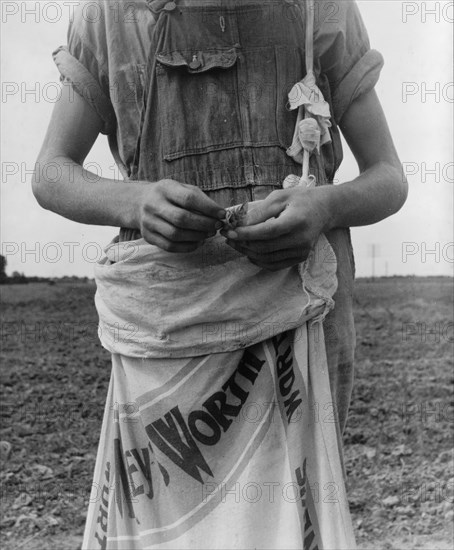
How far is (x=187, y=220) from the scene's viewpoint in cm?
114

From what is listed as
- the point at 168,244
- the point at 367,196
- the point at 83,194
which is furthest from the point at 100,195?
the point at 367,196

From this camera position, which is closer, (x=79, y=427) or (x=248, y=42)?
(x=248, y=42)

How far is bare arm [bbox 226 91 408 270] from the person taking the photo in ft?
3.81

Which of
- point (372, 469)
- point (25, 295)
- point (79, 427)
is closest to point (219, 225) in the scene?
point (372, 469)

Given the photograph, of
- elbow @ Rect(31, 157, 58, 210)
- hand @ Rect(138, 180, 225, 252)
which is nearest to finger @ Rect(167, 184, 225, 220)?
hand @ Rect(138, 180, 225, 252)

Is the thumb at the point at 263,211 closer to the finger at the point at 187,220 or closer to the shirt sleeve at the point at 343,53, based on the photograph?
the finger at the point at 187,220

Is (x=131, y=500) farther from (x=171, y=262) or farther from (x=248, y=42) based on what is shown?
(x=248, y=42)

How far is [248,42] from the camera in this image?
132 centimetres

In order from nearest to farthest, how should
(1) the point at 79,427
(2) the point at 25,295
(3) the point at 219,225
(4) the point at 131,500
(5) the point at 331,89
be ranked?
1. (3) the point at 219,225
2. (4) the point at 131,500
3. (5) the point at 331,89
4. (1) the point at 79,427
5. (2) the point at 25,295

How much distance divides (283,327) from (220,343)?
4.0 inches

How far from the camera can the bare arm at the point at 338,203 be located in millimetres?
1162

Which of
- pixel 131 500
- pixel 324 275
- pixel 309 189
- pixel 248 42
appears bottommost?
pixel 131 500

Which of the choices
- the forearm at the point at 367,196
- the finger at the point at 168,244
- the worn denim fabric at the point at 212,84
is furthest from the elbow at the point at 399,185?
the finger at the point at 168,244

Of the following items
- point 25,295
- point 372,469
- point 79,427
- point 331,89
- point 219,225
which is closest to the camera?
point 219,225
